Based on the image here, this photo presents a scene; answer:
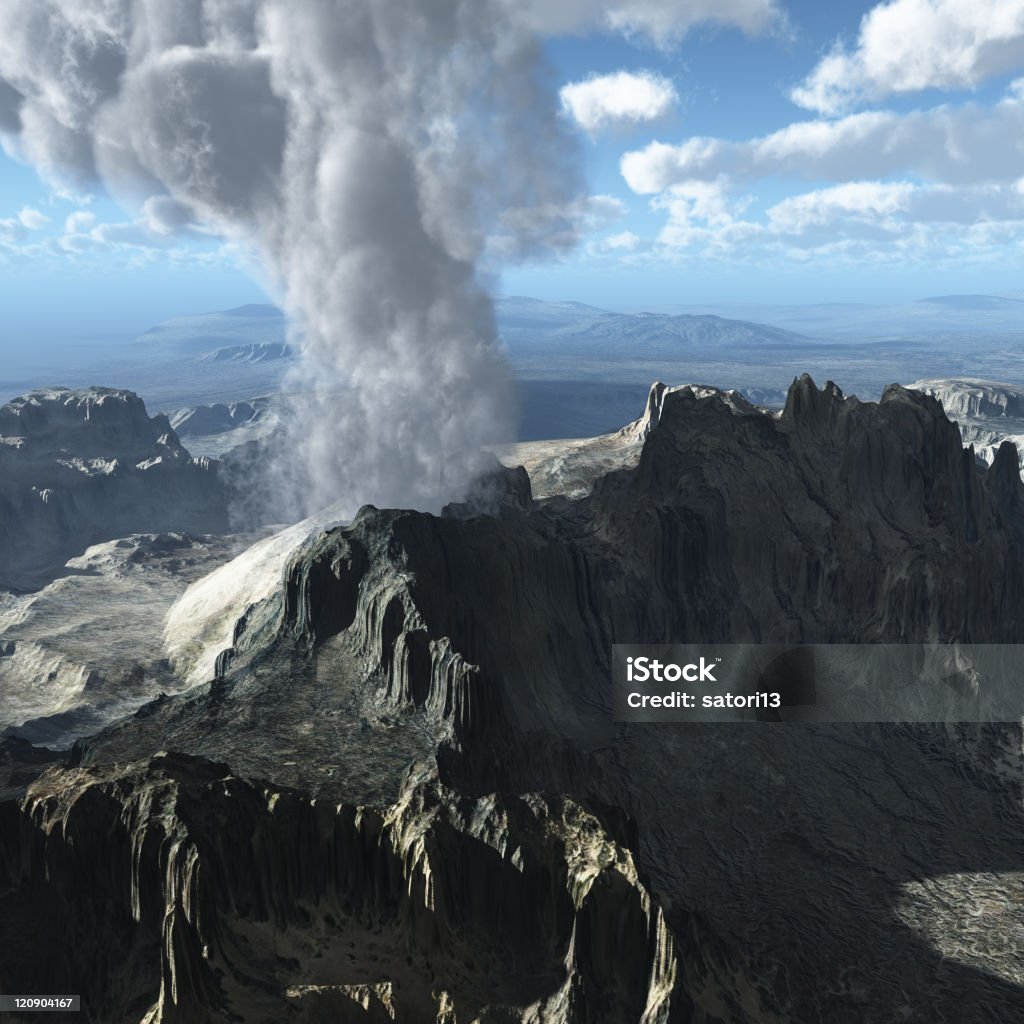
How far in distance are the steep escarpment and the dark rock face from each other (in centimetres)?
24

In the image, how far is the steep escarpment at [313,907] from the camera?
54875 mm

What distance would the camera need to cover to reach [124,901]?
191ft

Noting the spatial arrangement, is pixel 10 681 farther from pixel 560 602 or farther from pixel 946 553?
pixel 946 553

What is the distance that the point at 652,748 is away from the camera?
108 meters

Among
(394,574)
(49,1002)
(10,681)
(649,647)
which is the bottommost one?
(10,681)

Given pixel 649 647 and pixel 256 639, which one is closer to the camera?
pixel 256 639

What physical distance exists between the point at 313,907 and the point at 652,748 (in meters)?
55.2

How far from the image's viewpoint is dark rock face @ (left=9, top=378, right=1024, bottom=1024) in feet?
195

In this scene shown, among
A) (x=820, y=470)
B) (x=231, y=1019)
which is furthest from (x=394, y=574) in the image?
(x=820, y=470)

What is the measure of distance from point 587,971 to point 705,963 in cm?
1259
